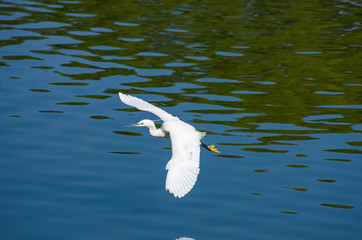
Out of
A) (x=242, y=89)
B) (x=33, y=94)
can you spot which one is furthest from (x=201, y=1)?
(x=33, y=94)

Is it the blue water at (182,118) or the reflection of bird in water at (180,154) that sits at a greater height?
the reflection of bird in water at (180,154)

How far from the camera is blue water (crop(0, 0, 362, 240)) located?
7.62m

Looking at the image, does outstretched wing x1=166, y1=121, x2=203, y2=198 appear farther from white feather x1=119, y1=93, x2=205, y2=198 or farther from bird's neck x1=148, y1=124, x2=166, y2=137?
bird's neck x1=148, y1=124, x2=166, y2=137

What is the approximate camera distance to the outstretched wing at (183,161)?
23.6 ft

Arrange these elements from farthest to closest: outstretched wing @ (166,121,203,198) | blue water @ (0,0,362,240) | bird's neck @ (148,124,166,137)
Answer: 1. bird's neck @ (148,124,166,137)
2. blue water @ (0,0,362,240)
3. outstretched wing @ (166,121,203,198)

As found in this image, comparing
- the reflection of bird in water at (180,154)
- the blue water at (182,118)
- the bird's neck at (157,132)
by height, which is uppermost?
the reflection of bird in water at (180,154)

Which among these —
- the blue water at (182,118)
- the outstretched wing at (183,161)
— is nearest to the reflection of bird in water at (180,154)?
the outstretched wing at (183,161)

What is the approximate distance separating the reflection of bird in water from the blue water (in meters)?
0.49

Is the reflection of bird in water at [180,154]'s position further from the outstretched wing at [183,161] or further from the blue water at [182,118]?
the blue water at [182,118]

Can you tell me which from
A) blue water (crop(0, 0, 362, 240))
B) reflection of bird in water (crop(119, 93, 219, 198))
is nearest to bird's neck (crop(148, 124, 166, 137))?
reflection of bird in water (crop(119, 93, 219, 198))

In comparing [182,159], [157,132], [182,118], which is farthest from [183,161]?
[182,118]

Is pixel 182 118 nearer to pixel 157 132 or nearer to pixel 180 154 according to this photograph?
pixel 157 132

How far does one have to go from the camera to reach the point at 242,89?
1328 centimetres

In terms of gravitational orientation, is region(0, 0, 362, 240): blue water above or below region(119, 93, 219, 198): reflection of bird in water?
below
